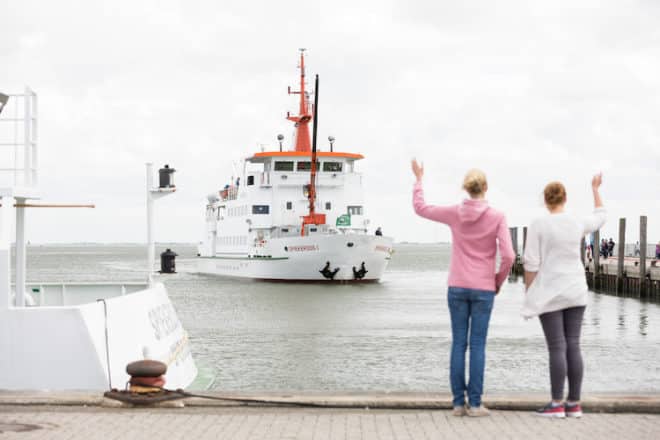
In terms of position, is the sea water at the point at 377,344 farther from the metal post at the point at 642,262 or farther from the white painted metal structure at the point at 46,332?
the white painted metal structure at the point at 46,332

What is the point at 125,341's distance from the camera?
9.45 metres

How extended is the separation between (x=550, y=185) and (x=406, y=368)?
39.2 ft

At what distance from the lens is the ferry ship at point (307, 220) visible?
48.4 metres

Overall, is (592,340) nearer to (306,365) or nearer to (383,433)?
(306,365)

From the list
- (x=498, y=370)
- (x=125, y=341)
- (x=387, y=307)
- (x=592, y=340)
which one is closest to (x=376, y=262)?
(x=387, y=307)

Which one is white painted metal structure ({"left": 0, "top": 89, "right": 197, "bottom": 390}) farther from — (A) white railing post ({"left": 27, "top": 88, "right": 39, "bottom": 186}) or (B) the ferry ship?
(B) the ferry ship

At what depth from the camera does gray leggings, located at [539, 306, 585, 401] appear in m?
6.77

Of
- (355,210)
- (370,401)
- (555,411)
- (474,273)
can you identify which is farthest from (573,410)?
(355,210)

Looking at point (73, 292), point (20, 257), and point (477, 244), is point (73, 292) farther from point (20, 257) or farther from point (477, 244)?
point (477, 244)

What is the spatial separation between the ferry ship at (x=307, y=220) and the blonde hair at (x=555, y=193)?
132 ft

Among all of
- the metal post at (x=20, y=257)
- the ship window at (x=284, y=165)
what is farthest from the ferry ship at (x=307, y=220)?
the metal post at (x=20, y=257)

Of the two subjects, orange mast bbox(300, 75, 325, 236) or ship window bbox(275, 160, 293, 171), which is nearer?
orange mast bbox(300, 75, 325, 236)

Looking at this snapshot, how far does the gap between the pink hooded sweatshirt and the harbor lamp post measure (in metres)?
6.39

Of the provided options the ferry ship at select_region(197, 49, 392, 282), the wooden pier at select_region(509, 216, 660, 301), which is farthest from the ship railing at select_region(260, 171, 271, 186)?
the wooden pier at select_region(509, 216, 660, 301)
